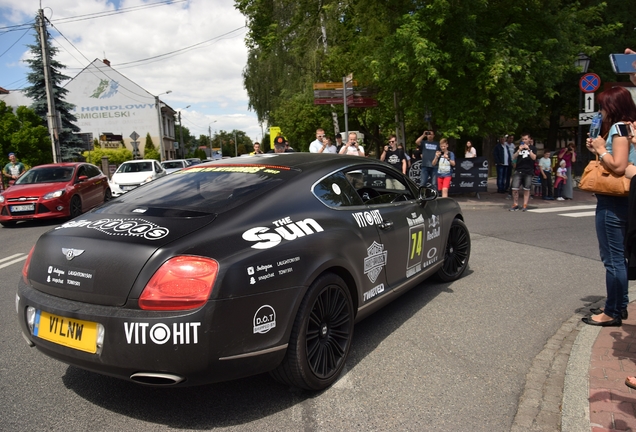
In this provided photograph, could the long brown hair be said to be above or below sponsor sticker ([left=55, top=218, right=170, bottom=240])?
above

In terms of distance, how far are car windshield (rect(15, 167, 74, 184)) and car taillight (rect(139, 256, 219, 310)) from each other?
11338mm

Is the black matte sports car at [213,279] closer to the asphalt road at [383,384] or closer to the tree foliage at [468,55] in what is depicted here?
the asphalt road at [383,384]

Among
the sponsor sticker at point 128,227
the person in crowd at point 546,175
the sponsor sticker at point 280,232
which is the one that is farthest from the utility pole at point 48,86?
the sponsor sticker at point 280,232

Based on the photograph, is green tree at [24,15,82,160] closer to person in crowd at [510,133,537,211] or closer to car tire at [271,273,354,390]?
person in crowd at [510,133,537,211]

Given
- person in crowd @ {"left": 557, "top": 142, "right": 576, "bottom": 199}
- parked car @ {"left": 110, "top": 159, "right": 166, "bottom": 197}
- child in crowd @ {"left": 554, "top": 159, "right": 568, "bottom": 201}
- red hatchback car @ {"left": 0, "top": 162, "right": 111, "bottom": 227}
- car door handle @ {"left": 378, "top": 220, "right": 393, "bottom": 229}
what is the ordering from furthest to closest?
1. parked car @ {"left": 110, "top": 159, "right": 166, "bottom": 197}
2. child in crowd @ {"left": 554, "top": 159, "right": 568, "bottom": 201}
3. person in crowd @ {"left": 557, "top": 142, "right": 576, "bottom": 199}
4. red hatchback car @ {"left": 0, "top": 162, "right": 111, "bottom": 227}
5. car door handle @ {"left": 378, "top": 220, "right": 393, "bottom": 229}

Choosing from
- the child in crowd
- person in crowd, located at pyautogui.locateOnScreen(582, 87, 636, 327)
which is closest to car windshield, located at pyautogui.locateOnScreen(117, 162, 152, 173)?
the child in crowd

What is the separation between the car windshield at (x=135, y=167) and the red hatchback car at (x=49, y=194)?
5.34 m

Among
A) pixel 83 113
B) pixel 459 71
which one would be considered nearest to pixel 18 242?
pixel 459 71

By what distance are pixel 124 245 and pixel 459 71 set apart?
43.4 ft

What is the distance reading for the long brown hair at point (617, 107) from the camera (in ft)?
12.2

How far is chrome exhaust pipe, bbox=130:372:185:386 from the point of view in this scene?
8.36ft

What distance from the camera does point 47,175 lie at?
12.6 meters

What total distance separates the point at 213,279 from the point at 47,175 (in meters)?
11.9

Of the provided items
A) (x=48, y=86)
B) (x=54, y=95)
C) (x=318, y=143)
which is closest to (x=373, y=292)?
(x=318, y=143)
